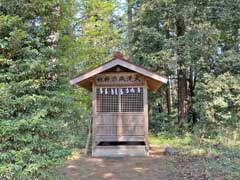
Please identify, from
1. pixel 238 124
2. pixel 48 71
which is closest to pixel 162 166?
pixel 48 71

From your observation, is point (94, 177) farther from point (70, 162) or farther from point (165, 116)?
point (165, 116)

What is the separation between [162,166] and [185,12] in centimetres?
744

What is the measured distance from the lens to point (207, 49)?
11898 millimetres

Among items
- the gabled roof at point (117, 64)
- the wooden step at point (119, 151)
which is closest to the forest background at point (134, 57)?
the gabled roof at point (117, 64)

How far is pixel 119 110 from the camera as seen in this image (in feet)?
28.6

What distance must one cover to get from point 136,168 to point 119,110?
228cm

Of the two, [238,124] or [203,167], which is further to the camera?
[238,124]

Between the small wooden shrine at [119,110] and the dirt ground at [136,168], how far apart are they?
0.60 m

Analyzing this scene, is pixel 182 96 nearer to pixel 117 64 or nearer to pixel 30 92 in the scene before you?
pixel 117 64

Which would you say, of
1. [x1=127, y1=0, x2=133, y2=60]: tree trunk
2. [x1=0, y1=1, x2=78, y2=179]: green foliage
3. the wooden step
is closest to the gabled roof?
the wooden step

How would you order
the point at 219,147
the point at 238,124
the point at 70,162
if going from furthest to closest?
the point at 238,124
the point at 219,147
the point at 70,162

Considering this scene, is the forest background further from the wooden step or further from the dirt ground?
the wooden step

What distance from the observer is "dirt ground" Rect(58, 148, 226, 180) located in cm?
594

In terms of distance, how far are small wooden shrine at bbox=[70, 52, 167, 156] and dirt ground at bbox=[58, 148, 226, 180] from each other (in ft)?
1.98
